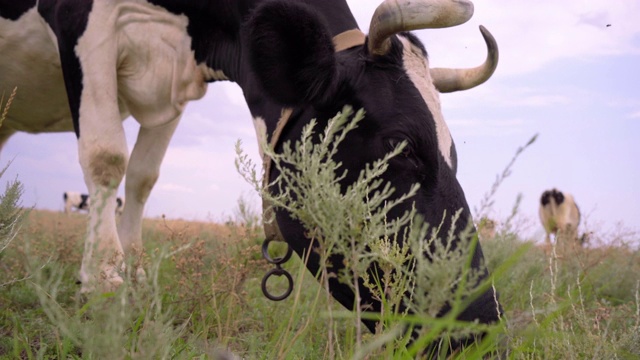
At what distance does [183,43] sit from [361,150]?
1.73 metres

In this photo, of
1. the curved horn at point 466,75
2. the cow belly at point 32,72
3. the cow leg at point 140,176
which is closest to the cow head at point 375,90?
the curved horn at point 466,75

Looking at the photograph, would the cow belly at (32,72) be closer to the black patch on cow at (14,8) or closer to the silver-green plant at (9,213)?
the black patch on cow at (14,8)

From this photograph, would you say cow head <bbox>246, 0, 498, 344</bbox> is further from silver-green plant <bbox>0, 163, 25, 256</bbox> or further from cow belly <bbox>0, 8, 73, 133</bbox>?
cow belly <bbox>0, 8, 73, 133</bbox>

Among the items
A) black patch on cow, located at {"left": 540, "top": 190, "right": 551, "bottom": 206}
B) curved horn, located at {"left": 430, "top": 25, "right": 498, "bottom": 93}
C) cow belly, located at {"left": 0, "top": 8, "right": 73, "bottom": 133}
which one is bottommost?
black patch on cow, located at {"left": 540, "top": 190, "right": 551, "bottom": 206}

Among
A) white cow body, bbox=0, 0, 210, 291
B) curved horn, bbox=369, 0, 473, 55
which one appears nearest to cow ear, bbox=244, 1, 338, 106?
curved horn, bbox=369, 0, 473, 55

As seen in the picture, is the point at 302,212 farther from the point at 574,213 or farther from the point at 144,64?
the point at 574,213

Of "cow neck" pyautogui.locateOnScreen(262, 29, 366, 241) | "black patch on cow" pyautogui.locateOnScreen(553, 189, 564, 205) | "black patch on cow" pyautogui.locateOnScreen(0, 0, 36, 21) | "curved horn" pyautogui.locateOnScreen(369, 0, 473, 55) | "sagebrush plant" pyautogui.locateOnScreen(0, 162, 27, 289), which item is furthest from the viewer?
"black patch on cow" pyautogui.locateOnScreen(553, 189, 564, 205)

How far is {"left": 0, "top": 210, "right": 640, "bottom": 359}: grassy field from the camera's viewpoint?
1.06 metres

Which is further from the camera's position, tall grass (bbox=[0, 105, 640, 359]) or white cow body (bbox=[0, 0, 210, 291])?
white cow body (bbox=[0, 0, 210, 291])

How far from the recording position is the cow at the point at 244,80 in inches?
97.7

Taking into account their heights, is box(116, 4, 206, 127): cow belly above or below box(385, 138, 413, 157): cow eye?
below

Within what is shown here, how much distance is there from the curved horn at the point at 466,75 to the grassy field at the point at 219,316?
93 centimetres

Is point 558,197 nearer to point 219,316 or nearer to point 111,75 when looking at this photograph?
point 111,75

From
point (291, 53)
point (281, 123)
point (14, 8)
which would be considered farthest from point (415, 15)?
point (14, 8)
